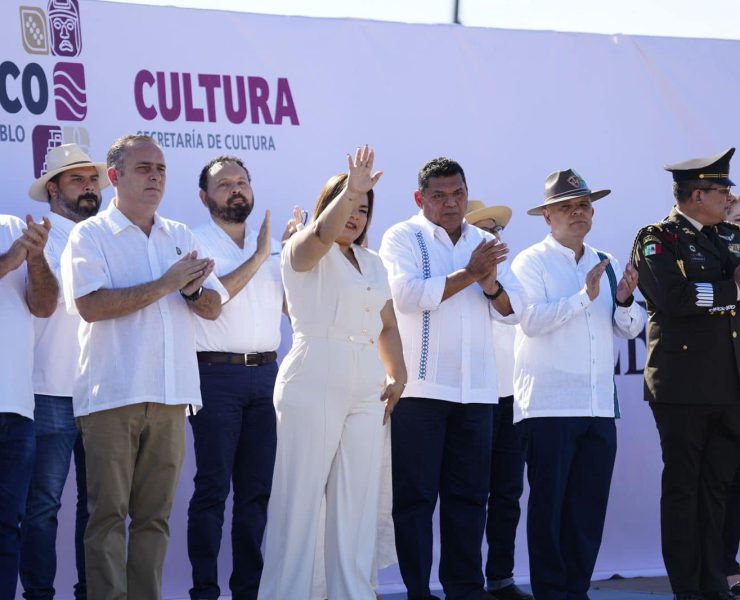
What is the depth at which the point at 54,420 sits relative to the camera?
5.04 meters

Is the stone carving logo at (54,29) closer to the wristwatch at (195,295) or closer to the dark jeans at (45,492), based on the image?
the dark jeans at (45,492)

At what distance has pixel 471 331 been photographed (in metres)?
5.15

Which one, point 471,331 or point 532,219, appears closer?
point 471,331

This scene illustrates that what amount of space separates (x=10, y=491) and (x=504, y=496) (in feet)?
8.14

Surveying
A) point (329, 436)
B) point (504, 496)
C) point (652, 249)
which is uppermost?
point (652, 249)

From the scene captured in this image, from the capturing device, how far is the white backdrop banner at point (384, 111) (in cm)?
578

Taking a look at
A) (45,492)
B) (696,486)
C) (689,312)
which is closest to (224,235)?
(45,492)

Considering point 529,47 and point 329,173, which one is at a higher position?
point 529,47

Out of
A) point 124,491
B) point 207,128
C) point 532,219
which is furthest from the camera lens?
point 532,219

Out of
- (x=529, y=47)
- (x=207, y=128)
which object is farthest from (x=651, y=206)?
(x=207, y=128)

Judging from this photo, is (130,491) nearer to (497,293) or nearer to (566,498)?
(497,293)

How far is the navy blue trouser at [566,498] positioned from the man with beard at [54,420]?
1.91 meters

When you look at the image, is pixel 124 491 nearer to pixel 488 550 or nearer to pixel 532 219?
pixel 488 550

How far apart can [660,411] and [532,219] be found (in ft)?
5.42
